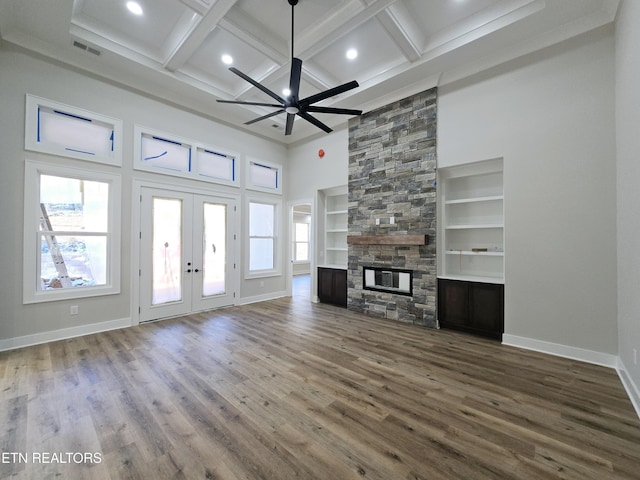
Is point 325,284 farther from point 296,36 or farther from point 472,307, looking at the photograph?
point 296,36

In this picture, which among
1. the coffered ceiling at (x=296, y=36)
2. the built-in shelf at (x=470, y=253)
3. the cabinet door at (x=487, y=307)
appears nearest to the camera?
the coffered ceiling at (x=296, y=36)

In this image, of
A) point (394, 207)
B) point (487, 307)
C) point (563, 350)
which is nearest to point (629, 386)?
point (563, 350)

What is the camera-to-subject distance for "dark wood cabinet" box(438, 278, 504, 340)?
3963 mm

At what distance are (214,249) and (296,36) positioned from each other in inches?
162

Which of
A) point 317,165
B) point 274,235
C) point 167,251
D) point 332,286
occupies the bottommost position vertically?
point 332,286

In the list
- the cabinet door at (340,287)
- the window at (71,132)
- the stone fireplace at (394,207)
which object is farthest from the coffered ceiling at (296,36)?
the cabinet door at (340,287)

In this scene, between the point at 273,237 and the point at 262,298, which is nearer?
the point at 262,298

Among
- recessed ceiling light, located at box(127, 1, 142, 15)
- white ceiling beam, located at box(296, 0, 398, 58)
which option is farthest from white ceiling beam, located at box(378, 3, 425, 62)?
recessed ceiling light, located at box(127, 1, 142, 15)

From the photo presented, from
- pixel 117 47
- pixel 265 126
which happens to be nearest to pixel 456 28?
pixel 265 126

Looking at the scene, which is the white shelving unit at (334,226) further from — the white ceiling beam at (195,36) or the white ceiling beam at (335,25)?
the white ceiling beam at (195,36)

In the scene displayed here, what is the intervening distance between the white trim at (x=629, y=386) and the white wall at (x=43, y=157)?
6388 millimetres

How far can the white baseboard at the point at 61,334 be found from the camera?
142 inches

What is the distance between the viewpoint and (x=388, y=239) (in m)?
5.01

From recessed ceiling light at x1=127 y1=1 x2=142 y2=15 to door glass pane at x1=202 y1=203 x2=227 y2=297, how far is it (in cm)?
306
